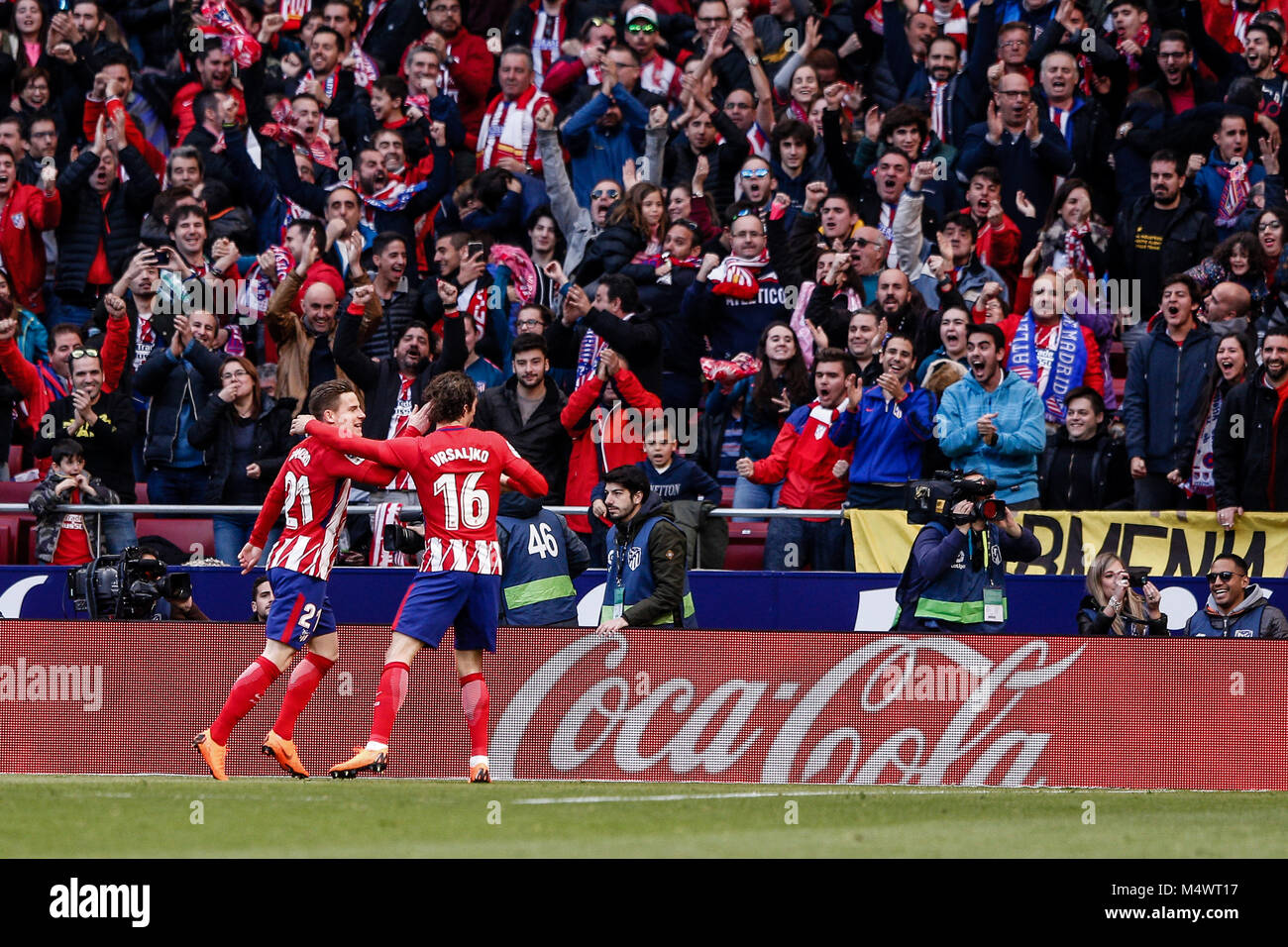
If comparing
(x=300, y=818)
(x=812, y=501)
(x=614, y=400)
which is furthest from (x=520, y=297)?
(x=300, y=818)

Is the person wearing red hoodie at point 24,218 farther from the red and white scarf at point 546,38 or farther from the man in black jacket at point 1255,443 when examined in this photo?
the man in black jacket at point 1255,443

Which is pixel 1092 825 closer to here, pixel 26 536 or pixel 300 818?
pixel 300 818

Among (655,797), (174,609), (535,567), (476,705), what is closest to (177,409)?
(174,609)

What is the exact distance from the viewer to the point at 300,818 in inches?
330

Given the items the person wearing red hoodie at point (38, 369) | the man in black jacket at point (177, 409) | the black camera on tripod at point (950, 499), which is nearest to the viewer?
the black camera on tripod at point (950, 499)

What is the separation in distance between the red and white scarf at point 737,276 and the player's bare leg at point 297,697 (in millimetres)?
5385

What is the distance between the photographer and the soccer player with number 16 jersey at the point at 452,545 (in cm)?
994

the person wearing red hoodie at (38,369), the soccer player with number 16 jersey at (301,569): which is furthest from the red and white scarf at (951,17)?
the soccer player with number 16 jersey at (301,569)

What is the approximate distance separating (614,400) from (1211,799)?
5807 mm

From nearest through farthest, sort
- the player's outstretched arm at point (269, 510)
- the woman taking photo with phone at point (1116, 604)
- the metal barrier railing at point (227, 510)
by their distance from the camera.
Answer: the player's outstretched arm at point (269, 510) → the woman taking photo with phone at point (1116, 604) → the metal barrier railing at point (227, 510)

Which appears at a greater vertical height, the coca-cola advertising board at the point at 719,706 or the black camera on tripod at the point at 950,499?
the black camera on tripod at the point at 950,499

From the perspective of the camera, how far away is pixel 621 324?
14039mm

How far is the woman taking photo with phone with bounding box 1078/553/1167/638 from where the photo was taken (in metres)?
11.8

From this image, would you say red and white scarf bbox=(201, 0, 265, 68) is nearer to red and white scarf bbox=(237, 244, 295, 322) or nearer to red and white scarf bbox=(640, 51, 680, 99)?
red and white scarf bbox=(237, 244, 295, 322)
